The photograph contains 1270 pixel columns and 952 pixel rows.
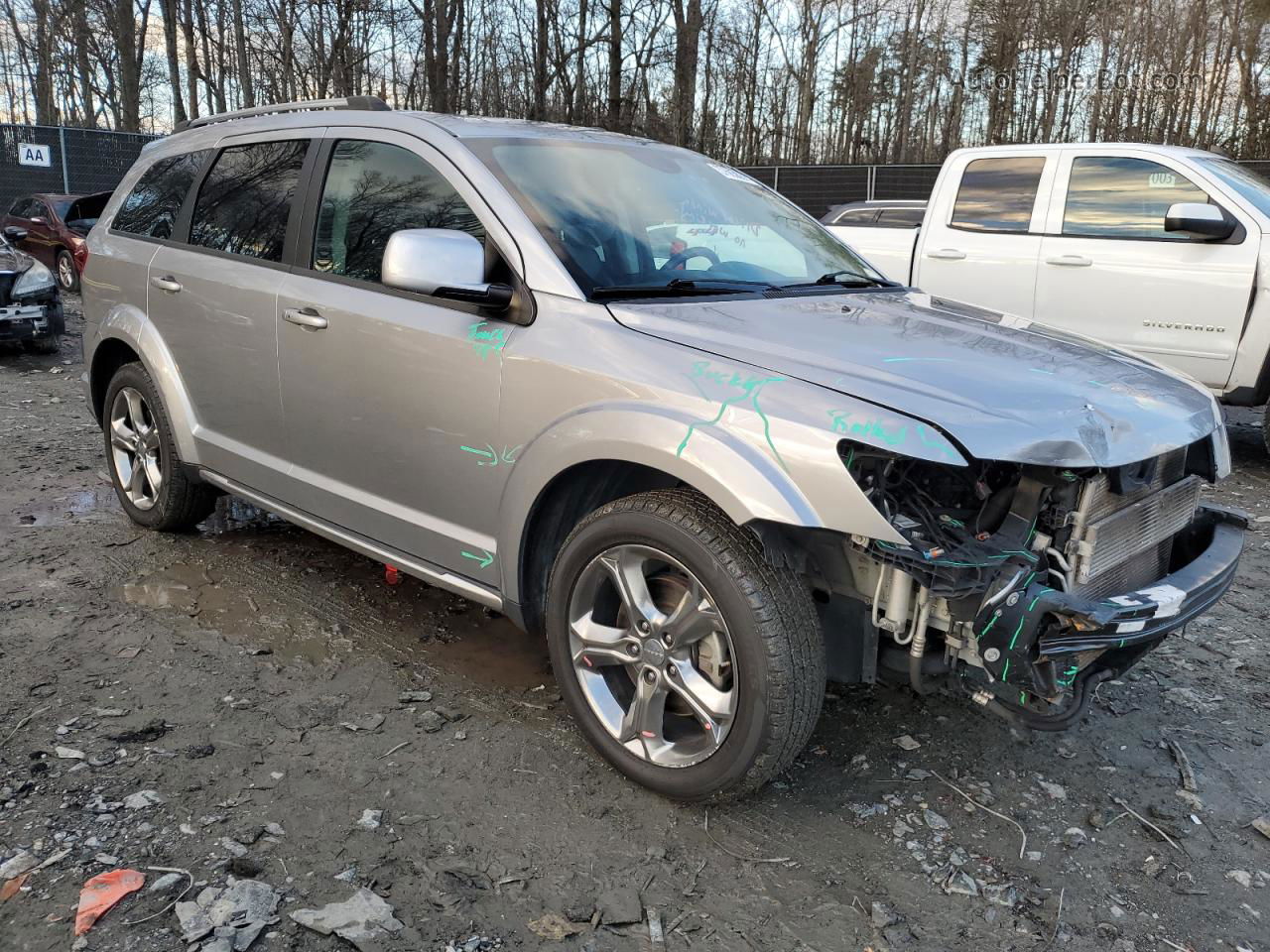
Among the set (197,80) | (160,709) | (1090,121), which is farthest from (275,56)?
(160,709)

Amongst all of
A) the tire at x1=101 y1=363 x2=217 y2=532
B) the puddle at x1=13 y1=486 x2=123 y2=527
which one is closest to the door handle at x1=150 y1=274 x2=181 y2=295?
the tire at x1=101 y1=363 x2=217 y2=532

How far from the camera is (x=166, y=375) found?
429 centimetres

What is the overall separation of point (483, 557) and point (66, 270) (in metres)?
14.9

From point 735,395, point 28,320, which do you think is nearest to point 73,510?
point 735,395

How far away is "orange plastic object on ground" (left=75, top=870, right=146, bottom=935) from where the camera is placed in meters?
2.23

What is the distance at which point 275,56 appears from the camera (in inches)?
1039

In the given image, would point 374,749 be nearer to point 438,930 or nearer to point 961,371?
point 438,930

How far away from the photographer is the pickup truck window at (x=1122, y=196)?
6.52 meters

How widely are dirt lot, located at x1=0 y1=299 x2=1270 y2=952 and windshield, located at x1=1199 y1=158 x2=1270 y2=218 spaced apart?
363 cm

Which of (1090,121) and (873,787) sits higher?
(1090,121)

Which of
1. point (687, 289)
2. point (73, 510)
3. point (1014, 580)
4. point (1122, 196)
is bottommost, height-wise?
point (73, 510)

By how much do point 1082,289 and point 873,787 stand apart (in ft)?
16.5

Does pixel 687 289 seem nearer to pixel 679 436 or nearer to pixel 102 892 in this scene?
pixel 679 436

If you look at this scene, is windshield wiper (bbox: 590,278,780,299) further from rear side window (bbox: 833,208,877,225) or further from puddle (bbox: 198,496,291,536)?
rear side window (bbox: 833,208,877,225)
